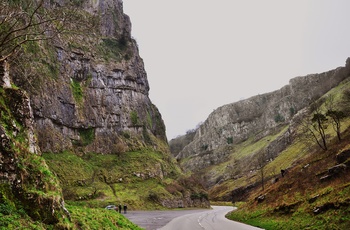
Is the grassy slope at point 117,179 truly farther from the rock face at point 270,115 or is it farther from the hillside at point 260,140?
the rock face at point 270,115

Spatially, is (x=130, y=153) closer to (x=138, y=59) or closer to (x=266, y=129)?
(x=138, y=59)

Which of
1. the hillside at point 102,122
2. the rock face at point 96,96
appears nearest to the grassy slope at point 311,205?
the hillside at point 102,122

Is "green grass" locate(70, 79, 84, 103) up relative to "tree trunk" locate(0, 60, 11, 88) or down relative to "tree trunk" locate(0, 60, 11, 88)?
up

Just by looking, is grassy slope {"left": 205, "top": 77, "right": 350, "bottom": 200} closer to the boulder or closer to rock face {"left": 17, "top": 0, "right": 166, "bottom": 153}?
rock face {"left": 17, "top": 0, "right": 166, "bottom": 153}

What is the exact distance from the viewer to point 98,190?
203ft

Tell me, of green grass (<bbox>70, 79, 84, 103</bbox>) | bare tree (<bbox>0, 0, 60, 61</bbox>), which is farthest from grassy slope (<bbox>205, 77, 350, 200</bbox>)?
bare tree (<bbox>0, 0, 60, 61</bbox>)

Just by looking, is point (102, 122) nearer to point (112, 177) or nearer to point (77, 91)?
point (77, 91)

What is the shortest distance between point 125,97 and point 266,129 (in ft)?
351

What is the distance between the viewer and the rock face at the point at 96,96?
71.4m

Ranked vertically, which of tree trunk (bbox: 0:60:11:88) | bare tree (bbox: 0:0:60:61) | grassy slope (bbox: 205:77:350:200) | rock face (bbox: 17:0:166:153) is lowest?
grassy slope (bbox: 205:77:350:200)

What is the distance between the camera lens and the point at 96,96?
85688 millimetres

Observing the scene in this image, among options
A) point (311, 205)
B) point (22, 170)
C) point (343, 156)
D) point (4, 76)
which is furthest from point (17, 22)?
point (343, 156)

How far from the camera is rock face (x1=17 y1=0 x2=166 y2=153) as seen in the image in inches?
2813

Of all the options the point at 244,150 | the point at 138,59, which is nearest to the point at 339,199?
the point at 138,59
